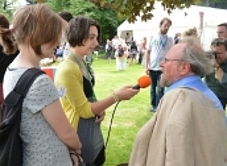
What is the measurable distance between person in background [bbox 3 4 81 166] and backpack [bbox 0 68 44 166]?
0.08ft

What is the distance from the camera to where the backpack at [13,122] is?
152cm

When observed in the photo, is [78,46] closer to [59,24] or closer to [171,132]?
[59,24]

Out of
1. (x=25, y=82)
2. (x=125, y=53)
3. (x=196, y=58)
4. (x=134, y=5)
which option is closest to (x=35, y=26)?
(x=25, y=82)

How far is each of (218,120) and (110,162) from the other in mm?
2564

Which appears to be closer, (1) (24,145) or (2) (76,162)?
(1) (24,145)

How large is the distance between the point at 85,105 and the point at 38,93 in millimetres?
782

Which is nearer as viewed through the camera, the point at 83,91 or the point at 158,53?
the point at 83,91

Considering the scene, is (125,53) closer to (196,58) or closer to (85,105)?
(85,105)

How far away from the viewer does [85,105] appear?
2.28m

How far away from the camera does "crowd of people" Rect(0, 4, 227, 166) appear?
158 cm

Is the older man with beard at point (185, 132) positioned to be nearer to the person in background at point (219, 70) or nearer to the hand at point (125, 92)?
the hand at point (125, 92)

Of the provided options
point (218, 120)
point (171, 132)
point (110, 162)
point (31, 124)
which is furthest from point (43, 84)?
point (110, 162)

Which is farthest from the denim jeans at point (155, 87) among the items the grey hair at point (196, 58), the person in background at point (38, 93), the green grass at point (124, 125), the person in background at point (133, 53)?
the person in background at point (133, 53)

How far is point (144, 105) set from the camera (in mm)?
7723
